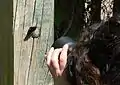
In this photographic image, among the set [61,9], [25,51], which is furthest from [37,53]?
[61,9]

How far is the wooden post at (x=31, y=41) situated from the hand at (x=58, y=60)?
805mm

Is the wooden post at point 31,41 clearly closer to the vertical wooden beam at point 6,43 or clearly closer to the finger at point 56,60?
the vertical wooden beam at point 6,43

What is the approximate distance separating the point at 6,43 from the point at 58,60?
3.25ft

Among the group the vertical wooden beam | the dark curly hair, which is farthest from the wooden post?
the dark curly hair

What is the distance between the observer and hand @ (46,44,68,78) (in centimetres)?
139

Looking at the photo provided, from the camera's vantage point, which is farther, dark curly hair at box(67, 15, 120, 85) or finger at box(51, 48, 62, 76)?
finger at box(51, 48, 62, 76)

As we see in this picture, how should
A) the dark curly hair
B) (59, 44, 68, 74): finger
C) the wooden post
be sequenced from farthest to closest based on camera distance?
the wooden post
(59, 44, 68, 74): finger
the dark curly hair

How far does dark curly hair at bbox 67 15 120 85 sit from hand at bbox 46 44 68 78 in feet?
0.18

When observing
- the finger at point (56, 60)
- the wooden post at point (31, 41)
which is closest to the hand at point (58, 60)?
the finger at point (56, 60)

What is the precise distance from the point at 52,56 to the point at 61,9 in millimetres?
1470

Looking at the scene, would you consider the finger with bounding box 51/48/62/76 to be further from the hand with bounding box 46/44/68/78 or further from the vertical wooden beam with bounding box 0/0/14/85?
the vertical wooden beam with bounding box 0/0/14/85

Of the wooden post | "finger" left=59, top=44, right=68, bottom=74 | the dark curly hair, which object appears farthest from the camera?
the wooden post

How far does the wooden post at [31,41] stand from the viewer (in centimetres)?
226

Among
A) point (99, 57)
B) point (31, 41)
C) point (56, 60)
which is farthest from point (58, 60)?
point (31, 41)
